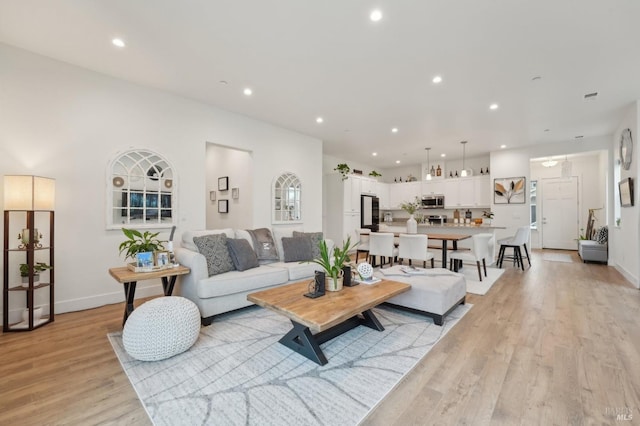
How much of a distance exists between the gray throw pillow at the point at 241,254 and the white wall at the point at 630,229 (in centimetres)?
569

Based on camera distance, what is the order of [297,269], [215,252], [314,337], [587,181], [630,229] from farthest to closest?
[587,181] < [630,229] < [297,269] < [215,252] < [314,337]

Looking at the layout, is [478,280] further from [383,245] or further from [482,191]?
[482,191]

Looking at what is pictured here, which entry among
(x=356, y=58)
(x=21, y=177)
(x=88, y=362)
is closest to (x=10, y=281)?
(x=21, y=177)

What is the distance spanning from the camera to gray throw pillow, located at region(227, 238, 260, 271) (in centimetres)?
332

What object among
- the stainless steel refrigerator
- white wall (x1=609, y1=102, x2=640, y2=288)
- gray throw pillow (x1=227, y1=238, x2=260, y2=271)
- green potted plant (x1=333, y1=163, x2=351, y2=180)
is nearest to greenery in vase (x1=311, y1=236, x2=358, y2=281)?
gray throw pillow (x1=227, y1=238, x2=260, y2=271)

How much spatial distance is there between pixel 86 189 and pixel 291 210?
10.9 feet

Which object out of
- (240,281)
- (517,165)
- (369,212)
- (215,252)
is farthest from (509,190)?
(215,252)

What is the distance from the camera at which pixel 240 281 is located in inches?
119

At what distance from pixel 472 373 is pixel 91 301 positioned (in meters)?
4.16

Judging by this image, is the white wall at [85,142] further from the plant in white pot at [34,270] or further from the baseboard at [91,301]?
the plant in white pot at [34,270]

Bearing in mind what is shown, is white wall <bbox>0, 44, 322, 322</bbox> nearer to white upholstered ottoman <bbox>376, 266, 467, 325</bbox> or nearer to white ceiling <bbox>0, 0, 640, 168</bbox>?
white ceiling <bbox>0, 0, 640, 168</bbox>

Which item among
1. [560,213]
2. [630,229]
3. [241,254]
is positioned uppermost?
[560,213]

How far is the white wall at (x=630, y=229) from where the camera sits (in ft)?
13.9

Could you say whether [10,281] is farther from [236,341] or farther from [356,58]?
[356,58]
